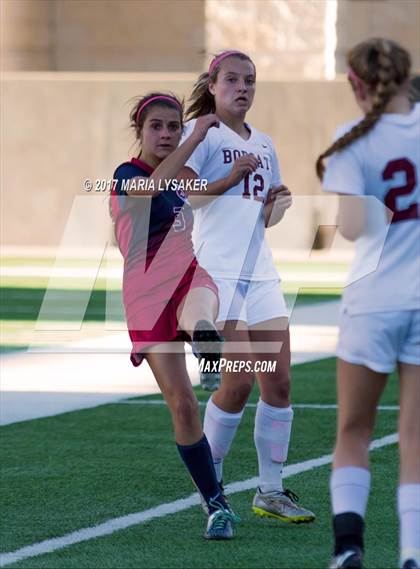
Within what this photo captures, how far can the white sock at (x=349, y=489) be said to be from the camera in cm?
520

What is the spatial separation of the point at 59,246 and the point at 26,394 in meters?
17.6

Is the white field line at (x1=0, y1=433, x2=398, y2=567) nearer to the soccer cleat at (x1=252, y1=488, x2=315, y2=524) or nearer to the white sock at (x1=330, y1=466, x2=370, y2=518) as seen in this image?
the soccer cleat at (x1=252, y1=488, x2=315, y2=524)

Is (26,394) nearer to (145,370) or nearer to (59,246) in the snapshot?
(145,370)

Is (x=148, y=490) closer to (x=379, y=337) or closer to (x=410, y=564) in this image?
(x=410, y=564)

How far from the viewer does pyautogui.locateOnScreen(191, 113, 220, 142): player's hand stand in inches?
250

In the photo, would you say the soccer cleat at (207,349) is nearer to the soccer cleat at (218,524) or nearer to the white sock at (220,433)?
the soccer cleat at (218,524)

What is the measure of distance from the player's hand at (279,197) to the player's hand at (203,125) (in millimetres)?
615

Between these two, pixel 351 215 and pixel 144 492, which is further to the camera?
pixel 144 492

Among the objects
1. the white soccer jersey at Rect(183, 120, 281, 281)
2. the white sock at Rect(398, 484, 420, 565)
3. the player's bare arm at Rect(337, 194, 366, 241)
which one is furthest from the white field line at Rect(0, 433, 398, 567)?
the player's bare arm at Rect(337, 194, 366, 241)

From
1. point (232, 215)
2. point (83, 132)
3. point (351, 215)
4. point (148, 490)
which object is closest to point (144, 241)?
point (232, 215)

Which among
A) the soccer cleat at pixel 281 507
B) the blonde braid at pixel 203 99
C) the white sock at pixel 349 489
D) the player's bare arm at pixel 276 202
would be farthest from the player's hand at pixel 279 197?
the white sock at pixel 349 489

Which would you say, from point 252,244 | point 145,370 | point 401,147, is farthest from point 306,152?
point 401,147

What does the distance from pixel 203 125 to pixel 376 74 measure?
1494 mm

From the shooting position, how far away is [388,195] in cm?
502
